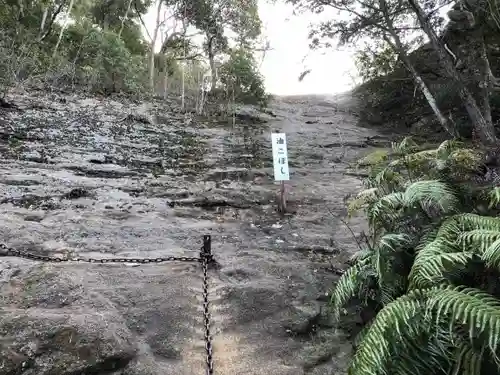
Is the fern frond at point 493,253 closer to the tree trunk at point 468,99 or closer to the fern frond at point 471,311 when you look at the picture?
the fern frond at point 471,311

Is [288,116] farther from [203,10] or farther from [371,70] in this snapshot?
[203,10]

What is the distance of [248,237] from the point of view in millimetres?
5734

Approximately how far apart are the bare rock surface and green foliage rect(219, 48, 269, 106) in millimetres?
5027

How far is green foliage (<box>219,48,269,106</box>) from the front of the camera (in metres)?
15.5

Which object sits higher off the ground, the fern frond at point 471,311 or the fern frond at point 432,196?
the fern frond at point 432,196

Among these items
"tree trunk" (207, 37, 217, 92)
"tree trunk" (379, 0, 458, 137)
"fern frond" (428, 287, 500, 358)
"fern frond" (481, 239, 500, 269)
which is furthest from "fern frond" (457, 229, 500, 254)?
"tree trunk" (207, 37, 217, 92)

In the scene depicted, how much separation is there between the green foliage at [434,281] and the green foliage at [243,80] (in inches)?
472

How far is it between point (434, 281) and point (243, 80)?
45.1ft

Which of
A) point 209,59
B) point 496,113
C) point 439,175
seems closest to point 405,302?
point 439,175

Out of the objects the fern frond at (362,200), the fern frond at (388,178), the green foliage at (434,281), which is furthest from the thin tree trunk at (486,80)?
the fern frond at (362,200)

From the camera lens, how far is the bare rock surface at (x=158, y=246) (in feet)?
10.5

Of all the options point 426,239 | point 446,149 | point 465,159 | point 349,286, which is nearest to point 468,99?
point 446,149

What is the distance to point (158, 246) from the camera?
514cm

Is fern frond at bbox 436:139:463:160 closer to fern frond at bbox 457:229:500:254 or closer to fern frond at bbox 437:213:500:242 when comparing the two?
fern frond at bbox 437:213:500:242
